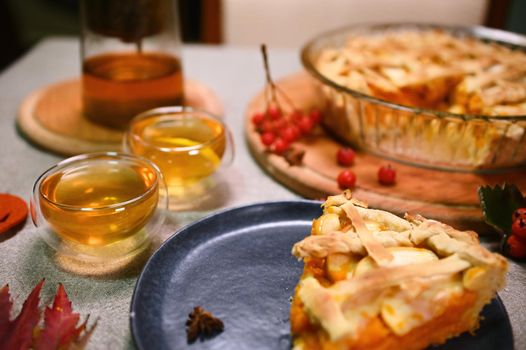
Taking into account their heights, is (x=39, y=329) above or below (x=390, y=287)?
below

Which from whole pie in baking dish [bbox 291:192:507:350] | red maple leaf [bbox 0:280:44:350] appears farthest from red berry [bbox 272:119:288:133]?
red maple leaf [bbox 0:280:44:350]

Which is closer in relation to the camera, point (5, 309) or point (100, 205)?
point (5, 309)

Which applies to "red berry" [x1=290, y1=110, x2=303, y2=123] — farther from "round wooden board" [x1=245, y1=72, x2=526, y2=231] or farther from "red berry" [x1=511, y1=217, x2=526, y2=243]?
"red berry" [x1=511, y1=217, x2=526, y2=243]

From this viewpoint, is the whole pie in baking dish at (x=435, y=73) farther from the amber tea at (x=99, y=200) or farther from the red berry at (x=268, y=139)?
the amber tea at (x=99, y=200)

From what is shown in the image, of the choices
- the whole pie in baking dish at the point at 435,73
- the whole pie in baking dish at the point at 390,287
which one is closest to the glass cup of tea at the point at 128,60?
the whole pie in baking dish at the point at 435,73

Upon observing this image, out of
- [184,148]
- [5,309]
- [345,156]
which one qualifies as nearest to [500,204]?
[345,156]

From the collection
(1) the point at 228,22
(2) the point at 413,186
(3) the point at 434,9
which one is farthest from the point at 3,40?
(2) the point at 413,186

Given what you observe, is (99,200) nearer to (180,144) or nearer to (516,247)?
(180,144)
